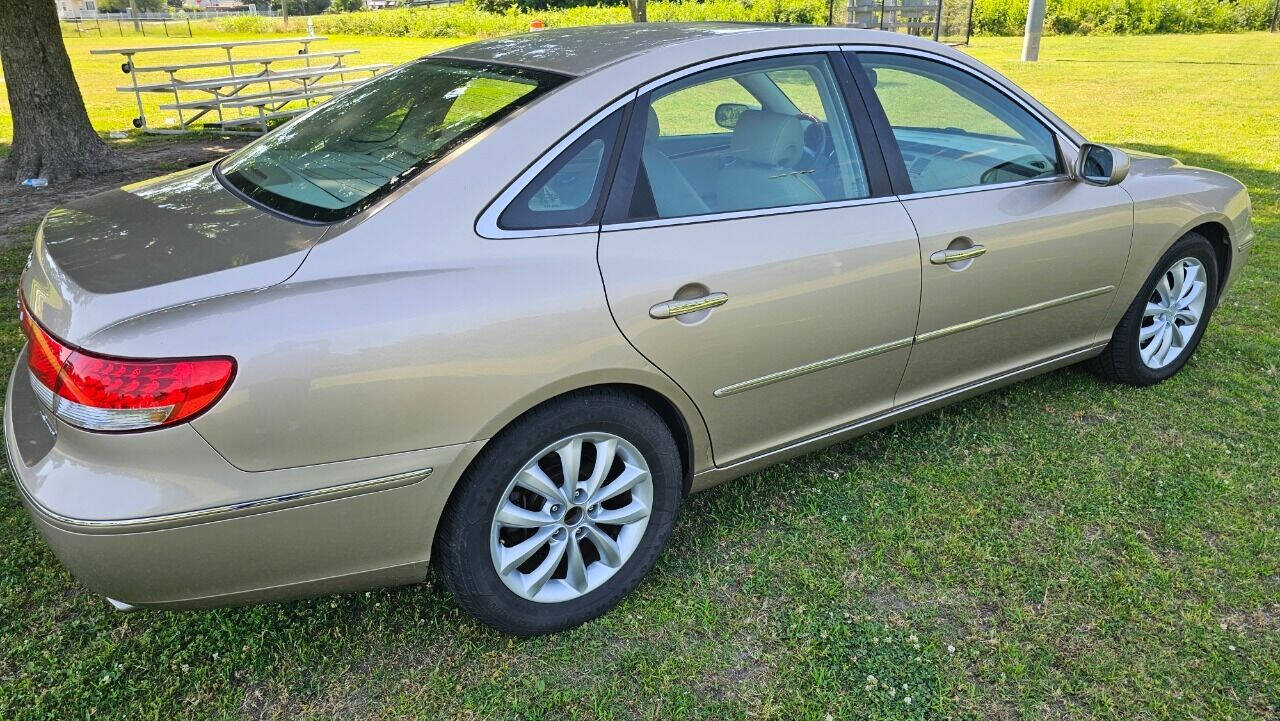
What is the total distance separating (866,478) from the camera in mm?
3400

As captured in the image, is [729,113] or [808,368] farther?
[729,113]

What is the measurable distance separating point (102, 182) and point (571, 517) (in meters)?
7.62

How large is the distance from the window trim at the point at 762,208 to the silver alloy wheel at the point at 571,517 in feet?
2.03

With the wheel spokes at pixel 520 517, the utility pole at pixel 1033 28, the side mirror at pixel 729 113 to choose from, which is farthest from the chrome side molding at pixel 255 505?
the utility pole at pixel 1033 28

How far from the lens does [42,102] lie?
805 centimetres

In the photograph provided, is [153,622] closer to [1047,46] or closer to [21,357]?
[21,357]

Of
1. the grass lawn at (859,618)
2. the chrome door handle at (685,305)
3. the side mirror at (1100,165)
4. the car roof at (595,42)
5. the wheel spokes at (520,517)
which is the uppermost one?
the car roof at (595,42)

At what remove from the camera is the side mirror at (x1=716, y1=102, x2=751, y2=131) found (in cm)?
323

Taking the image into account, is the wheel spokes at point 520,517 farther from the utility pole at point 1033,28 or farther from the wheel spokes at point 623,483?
the utility pole at point 1033,28

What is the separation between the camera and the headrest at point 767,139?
2.97m

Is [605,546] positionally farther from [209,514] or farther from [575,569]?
[209,514]

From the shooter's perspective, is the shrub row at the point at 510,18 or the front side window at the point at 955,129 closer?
the front side window at the point at 955,129

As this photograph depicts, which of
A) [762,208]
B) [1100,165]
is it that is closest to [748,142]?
[762,208]

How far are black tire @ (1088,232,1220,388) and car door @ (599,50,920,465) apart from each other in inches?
57.5
